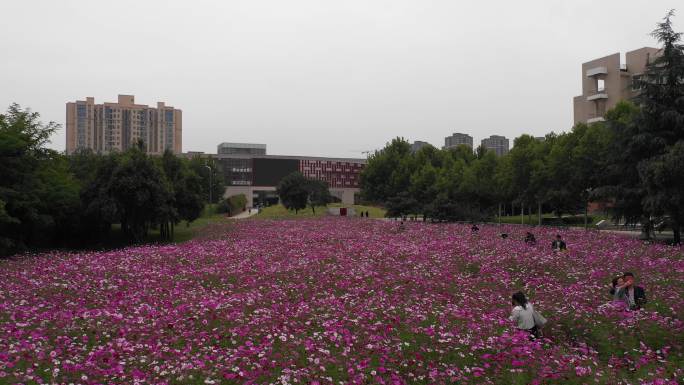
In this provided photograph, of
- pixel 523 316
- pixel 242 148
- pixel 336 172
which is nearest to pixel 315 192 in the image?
pixel 523 316

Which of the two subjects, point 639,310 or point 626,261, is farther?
point 626,261

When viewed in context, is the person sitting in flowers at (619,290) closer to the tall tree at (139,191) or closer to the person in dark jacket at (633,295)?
the person in dark jacket at (633,295)

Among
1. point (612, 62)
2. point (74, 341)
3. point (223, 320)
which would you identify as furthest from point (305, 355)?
point (612, 62)

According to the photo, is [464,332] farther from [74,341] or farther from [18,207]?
[18,207]

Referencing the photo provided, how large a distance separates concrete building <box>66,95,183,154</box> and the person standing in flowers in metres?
143

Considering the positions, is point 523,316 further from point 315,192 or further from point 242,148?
point 242,148

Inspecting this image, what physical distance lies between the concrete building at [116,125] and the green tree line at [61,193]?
11492 centimetres

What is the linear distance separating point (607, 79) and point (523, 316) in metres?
69.8

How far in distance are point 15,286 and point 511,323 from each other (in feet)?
42.6

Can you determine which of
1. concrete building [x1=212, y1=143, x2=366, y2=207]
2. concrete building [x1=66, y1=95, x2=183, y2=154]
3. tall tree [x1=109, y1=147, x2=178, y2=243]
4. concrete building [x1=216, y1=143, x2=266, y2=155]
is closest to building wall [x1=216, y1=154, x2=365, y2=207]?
concrete building [x1=212, y1=143, x2=366, y2=207]

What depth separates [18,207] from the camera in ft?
82.5

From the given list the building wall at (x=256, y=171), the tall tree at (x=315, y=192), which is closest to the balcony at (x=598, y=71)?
the tall tree at (x=315, y=192)

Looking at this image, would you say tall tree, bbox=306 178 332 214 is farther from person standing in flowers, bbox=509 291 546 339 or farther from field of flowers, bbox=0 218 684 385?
person standing in flowers, bbox=509 291 546 339

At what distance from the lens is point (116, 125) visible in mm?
147375
